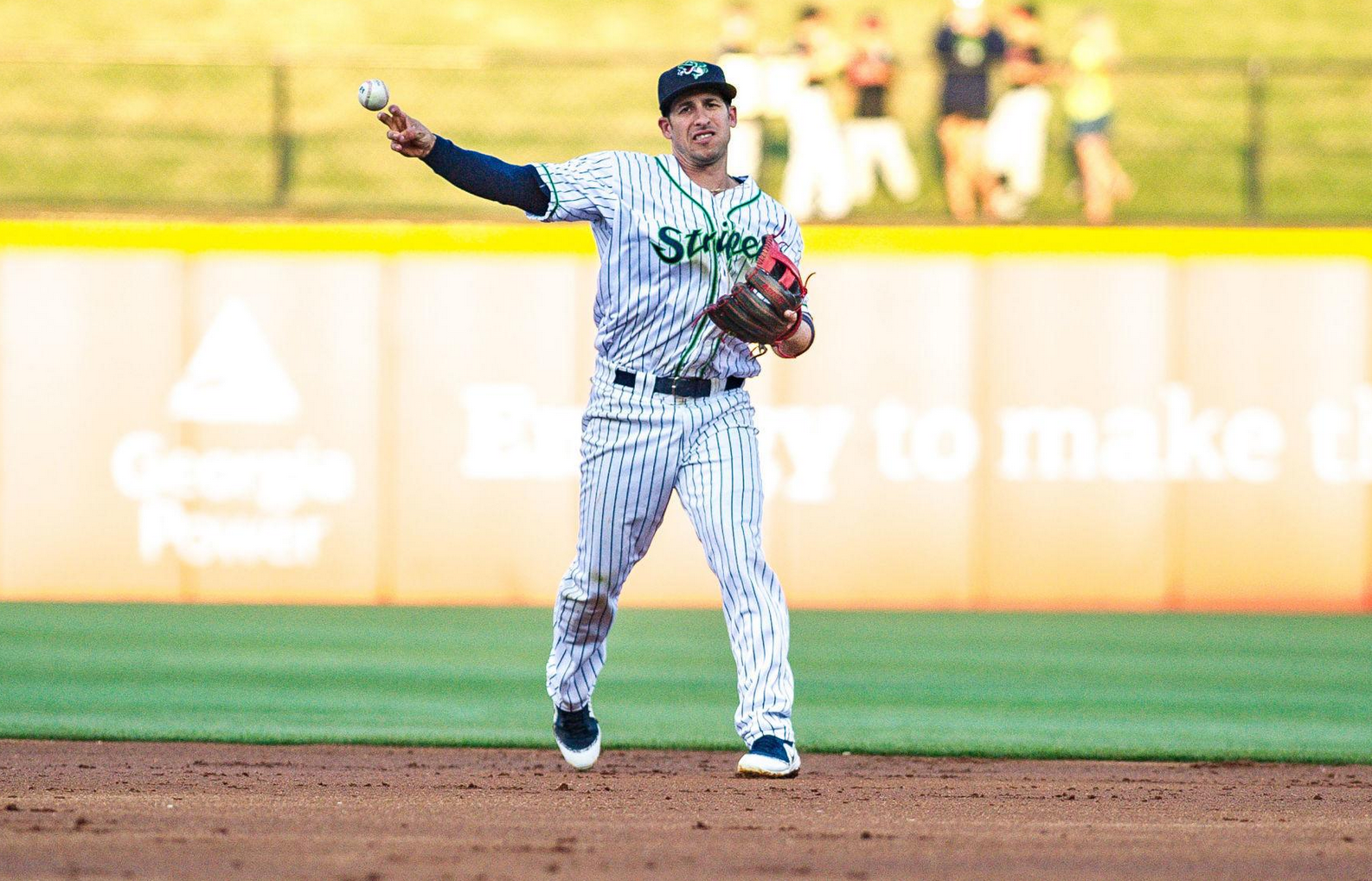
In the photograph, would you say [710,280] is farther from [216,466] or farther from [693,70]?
[216,466]

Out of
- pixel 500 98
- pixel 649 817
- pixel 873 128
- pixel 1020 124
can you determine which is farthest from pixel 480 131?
pixel 649 817

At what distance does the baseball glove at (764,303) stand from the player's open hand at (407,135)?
2.77 ft

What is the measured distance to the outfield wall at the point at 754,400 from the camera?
12.7 m

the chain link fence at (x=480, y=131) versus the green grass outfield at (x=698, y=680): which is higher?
the chain link fence at (x=480, y=131)

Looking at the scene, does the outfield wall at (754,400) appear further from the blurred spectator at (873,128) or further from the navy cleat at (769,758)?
the navy cleat at (769,758)

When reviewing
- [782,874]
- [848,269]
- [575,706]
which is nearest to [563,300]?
[848,269]

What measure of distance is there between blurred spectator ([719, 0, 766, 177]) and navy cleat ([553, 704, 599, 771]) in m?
8.33

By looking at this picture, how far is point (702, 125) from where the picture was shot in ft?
16.9

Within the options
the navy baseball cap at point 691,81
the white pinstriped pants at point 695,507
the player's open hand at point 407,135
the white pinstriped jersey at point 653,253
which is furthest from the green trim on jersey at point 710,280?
the player's open hand at point 407,135

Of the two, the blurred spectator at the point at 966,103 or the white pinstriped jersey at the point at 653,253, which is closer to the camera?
the white pinstriped jersey at the point at 653,253

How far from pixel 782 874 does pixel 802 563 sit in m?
9.14

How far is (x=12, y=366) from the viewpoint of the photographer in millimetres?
12664

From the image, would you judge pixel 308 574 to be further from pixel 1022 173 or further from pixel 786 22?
pixel 786 22

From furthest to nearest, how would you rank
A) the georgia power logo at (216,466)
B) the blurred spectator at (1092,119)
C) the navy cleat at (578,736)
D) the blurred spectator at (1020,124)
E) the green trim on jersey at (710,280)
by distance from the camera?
the blurred spectator at (1092,119) < the blurred spectator at (1020,124) < the georgia power logo at (216,466) < the navy cleat at (578,736) < the green trim on jersey at (710,280)
